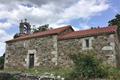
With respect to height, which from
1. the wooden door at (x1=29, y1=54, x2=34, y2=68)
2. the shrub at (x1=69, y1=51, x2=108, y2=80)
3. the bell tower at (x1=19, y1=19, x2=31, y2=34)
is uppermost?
the bell tower at (x1=19, y1=19, x2=31, y2=34)

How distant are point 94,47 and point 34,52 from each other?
22.0 feet

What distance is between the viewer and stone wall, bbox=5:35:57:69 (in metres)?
20.9

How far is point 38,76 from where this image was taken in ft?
47.3

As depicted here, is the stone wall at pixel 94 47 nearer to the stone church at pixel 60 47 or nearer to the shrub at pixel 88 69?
the stone church at pixel 60 47

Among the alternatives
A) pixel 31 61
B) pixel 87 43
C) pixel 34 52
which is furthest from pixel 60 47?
pixel 31 61

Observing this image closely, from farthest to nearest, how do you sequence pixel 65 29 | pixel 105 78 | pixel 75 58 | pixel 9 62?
1. pixel 9 62
2. pixel 65 29
3. pixel 75 58
4. pixel 105 78

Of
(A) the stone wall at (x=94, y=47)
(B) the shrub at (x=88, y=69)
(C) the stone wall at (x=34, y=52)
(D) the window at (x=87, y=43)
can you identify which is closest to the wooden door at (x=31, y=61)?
(C) the stone wall at (x=34, y=52)

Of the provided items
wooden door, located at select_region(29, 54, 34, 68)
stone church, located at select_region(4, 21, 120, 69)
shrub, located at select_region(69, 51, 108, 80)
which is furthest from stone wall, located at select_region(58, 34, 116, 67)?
shrub, located at select_region(69, 51, 108, 80)

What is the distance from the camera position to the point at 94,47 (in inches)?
721

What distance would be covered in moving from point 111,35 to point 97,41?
128 centimetres

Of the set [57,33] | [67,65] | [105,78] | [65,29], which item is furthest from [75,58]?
[65,29]

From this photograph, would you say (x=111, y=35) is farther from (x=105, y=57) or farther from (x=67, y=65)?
(x=67, y=65)

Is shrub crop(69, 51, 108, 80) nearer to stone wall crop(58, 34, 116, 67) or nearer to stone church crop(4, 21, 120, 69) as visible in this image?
stone wall crop(58, 34, 116, 67)

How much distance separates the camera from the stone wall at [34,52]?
20.9 meters
